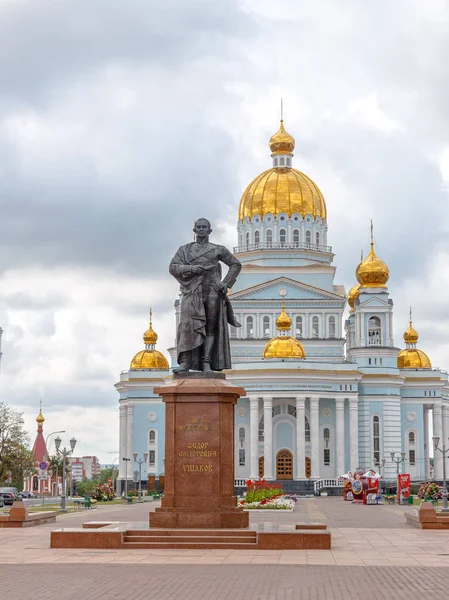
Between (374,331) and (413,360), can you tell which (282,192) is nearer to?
(374,331)

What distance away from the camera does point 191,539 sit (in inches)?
953

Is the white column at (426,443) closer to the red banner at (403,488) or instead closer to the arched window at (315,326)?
the arched window at (315,326)

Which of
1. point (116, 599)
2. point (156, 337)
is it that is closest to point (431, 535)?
point (116, 599)

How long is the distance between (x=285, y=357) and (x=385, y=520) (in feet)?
152

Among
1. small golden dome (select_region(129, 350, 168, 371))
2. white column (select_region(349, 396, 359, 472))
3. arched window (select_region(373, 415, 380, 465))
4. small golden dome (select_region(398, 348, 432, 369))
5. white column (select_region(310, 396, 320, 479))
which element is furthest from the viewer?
small golden dome (select_region(129, 350, 168, 371))

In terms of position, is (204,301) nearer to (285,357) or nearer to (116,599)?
(116,599)

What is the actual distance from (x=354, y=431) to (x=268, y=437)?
6541mm

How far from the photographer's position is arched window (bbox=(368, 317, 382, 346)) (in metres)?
94.2

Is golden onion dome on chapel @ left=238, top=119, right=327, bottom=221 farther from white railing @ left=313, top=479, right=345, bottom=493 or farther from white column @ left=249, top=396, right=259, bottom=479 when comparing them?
white railing @ left=313, top=479, right=345, bottom=493

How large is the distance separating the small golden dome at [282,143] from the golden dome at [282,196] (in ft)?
6.28

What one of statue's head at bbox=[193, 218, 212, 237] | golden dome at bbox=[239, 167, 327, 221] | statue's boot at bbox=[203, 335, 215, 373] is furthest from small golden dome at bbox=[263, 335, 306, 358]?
statue's boot at bbox=[203, 335, 215, 373]

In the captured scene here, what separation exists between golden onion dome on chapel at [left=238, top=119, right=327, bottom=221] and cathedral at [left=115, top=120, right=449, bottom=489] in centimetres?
8

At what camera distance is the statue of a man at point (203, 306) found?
26.9 meters

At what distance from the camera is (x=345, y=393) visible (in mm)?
88938
